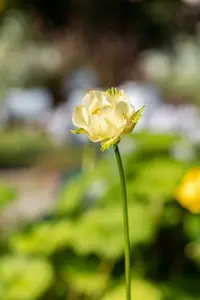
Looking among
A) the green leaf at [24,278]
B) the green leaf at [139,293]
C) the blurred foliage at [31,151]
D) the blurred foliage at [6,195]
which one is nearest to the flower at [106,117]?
the green leaf at [139,293]

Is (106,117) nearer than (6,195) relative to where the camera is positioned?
Yes

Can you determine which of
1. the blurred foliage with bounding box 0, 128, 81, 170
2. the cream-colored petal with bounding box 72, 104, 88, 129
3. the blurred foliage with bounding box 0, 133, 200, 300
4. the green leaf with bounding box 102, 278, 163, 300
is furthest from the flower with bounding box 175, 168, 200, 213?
the blurred foliage with bounding box 0, 128, 81, 170

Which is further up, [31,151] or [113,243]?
[31,151]

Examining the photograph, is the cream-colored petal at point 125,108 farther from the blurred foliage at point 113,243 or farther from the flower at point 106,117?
the blurred foliage at point 113,243

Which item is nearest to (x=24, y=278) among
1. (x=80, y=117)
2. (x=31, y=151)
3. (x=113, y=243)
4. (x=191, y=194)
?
(x=113, y=243)

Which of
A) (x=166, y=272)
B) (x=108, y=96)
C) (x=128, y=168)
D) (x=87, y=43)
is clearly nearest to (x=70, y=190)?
(x=128, y=168)

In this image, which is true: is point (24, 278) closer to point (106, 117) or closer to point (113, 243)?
point (113, 243)

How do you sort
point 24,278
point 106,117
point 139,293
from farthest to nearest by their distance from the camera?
1. point 24,278
2. point 139,293
3. point 106,117
